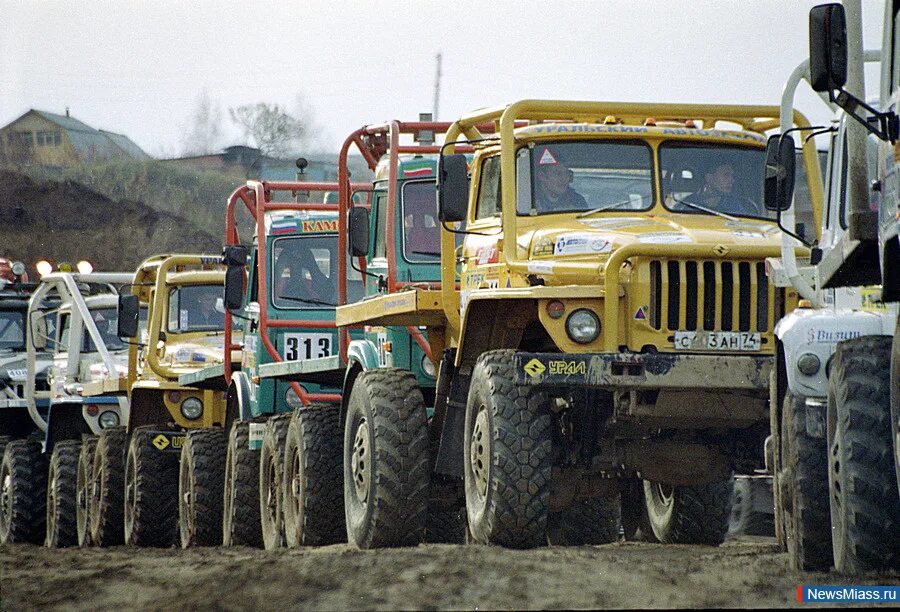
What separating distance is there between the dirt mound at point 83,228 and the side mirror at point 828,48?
51.9 meters

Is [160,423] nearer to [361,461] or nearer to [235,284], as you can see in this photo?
[235,284]

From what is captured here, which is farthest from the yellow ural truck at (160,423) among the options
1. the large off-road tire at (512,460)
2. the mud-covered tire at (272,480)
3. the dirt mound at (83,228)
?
the dirt mound at (83,228)

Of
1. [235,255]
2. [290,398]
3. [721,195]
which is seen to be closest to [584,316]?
[721,195]

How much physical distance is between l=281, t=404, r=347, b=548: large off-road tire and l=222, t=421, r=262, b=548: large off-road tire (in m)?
2.01

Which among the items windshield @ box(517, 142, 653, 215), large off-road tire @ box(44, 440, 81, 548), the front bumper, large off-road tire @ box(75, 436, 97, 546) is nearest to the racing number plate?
large off-road tire @ box(75, 436, 97, 546)

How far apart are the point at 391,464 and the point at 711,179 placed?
2.69 metres

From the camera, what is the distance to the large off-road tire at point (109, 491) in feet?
62.3

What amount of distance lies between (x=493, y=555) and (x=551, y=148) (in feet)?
10.8

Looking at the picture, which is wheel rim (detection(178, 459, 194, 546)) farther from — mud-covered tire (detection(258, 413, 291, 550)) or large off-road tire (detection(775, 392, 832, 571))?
large off-road tire (detection(775, 392, 832, 571))

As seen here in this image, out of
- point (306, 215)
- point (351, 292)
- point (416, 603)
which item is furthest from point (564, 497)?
point (306, 215)

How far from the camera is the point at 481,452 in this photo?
9.77m

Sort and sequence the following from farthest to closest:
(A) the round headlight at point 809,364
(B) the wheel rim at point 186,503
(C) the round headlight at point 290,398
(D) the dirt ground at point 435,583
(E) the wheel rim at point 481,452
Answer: (B) the wheel rim at point 186,503
(C) the round headlight at point 290,398
(E) the wheel rim at point 481,452
(A) the round headlight at point 809,364
(D) the dirt ground at point 435,583

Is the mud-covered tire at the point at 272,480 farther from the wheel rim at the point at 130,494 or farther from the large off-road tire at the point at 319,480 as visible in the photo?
the wheel rim at the point at 130,494
